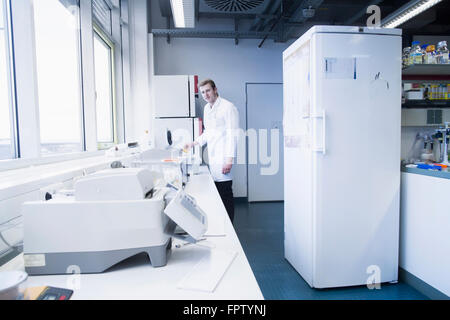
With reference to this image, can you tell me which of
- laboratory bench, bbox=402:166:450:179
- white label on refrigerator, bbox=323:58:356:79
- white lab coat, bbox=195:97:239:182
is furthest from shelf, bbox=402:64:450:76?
white lab coat, bbox=195:97:239:182

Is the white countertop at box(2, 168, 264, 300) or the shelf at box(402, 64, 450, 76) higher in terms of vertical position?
the shelf at box(402, 64, 450, 76)

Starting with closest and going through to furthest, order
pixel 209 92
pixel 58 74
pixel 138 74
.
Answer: pixel 58 74 < pixel 209 92 < pixel 138 74

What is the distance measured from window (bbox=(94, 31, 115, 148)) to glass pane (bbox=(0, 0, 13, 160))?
1.46m

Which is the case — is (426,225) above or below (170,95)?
below

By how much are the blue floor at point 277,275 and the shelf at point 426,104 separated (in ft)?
4.73

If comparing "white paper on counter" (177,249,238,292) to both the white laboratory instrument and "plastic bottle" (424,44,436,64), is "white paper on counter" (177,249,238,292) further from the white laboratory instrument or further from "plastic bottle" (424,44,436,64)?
"plastic bottle" (424,44,436,64)

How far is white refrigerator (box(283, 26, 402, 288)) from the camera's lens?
1.75 m

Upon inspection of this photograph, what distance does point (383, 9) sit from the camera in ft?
12.1

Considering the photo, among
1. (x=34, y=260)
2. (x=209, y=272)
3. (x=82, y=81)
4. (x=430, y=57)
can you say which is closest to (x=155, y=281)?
(x=209, y=272)

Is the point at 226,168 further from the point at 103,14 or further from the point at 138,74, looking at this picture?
the point at 103,14

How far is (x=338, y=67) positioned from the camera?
1.74m

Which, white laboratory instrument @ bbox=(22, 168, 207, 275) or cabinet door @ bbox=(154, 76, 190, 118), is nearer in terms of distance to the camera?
white laboratory instrument @ bbox=(22, 168, 207, 275)

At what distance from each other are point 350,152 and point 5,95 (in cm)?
209
